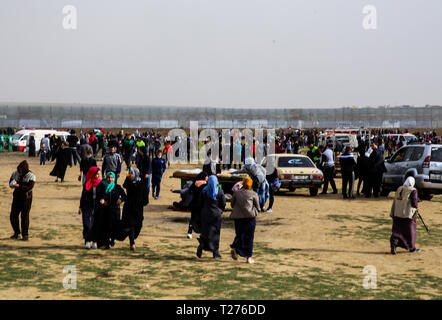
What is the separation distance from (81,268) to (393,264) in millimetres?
5587

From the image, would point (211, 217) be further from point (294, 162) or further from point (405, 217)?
point (294, 162)

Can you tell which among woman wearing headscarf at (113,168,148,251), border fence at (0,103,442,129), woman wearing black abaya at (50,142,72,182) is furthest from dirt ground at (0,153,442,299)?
border fence at (0,103,442,129)

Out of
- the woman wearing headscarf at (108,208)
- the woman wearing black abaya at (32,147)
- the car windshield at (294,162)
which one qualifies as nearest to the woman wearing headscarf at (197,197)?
the woman wearing headscarf at (108,208)

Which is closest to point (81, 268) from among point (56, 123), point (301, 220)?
point (301, 220)

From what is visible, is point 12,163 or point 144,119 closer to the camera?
point 12,163

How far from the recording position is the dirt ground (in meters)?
9.05

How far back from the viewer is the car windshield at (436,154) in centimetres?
1955

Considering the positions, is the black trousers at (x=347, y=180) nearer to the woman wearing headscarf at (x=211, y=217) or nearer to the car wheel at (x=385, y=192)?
the car wheel at (x=385, y=192)

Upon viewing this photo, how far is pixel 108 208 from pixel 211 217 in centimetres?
209

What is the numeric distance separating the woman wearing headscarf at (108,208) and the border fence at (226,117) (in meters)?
66.2

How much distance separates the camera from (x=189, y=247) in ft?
41.4

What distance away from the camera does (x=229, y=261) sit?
11.3 metres

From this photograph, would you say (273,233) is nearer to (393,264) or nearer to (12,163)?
(393,264)

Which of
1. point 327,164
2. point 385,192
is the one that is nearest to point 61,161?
point 327,164
